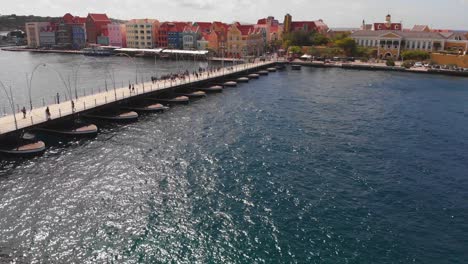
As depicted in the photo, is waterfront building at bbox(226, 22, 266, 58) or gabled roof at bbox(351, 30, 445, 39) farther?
waterfront building at bbox(226, 22, 266, 58)

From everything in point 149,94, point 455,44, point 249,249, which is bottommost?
point 249,249

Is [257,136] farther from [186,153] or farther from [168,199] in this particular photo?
[168,199]

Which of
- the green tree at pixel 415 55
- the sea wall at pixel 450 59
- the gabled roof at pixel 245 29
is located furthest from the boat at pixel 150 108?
the sea wall at pixel 450 59

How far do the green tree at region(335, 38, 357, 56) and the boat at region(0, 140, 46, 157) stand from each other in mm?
156898

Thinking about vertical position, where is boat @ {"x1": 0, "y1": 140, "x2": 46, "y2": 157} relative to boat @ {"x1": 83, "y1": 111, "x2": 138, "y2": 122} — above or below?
below

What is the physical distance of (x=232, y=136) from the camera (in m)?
62.8

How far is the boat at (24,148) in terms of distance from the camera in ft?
168

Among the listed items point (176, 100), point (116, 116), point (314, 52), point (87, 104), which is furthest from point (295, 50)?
point (87, 104)

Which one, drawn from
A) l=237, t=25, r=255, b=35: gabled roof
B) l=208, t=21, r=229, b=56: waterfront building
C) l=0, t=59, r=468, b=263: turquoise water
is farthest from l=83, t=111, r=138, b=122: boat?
l=237, t=25, r=255, b=35: gabled roof

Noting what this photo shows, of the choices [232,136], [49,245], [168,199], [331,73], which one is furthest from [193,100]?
[331,73]

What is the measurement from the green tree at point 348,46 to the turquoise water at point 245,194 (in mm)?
114432

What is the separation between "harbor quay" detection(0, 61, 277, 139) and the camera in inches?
2226

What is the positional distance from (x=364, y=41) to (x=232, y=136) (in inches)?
5841

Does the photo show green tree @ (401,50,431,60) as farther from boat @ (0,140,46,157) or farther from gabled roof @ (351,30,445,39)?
boat @ (0,140,46,157)
